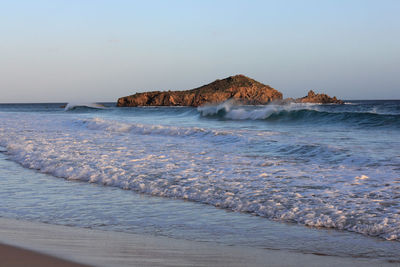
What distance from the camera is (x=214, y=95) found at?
100188 mm

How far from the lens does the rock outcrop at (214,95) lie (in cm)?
9975

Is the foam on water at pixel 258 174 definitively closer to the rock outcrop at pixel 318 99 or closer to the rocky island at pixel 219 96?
the rock outcrop at pixel 318 99

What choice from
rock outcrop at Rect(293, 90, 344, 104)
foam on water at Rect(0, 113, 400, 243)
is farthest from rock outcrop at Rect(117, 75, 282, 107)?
foam on water at Rect(0, 113, 400, 243)

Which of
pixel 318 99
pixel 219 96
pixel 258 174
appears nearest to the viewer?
pixel 258 174

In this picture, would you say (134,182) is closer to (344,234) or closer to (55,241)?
(55,241)

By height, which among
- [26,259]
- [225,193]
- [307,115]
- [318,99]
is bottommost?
[225,193]

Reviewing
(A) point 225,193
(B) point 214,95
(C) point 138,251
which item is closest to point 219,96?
(B) point 214,95

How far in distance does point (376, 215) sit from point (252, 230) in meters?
1.44

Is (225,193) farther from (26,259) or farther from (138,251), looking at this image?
(26,259)

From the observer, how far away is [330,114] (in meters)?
22.8

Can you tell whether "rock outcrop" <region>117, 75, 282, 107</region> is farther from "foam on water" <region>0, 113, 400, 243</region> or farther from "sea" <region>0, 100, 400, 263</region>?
"sea" <region>0, 100, 400, 263</region>

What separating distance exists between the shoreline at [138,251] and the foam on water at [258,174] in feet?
3.82

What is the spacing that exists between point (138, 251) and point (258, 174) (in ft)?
13.1

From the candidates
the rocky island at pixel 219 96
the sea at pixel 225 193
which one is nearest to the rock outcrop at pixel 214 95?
→ the rocky island at pixel 219 96
